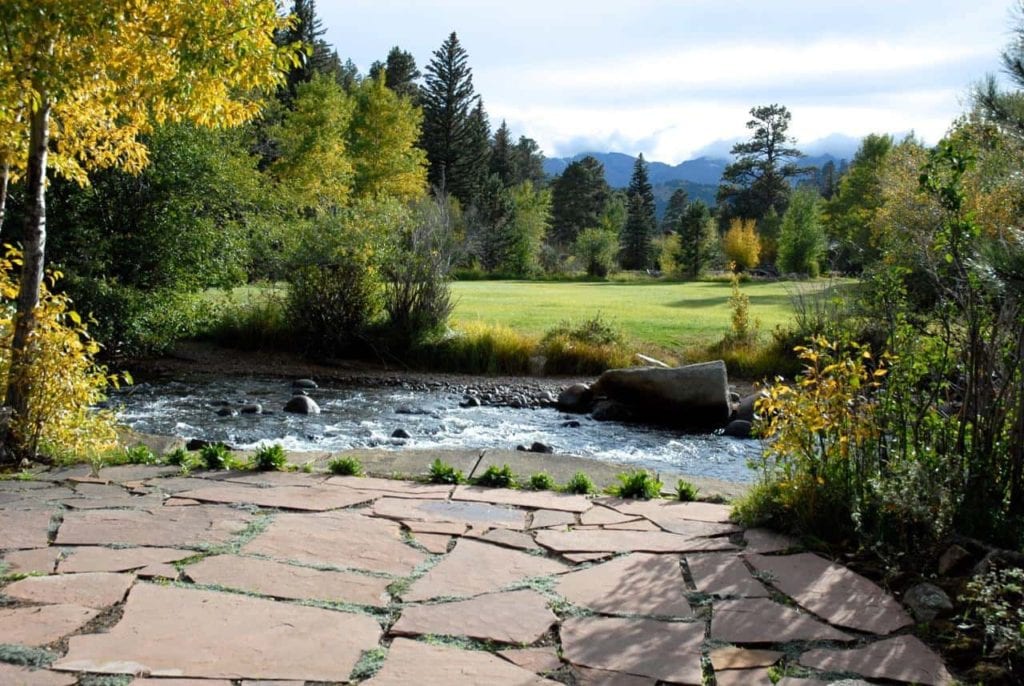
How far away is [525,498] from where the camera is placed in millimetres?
4836

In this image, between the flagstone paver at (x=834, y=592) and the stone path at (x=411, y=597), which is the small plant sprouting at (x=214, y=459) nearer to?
the stone path at (x=411, y=597)

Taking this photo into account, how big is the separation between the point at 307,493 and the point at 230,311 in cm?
1143

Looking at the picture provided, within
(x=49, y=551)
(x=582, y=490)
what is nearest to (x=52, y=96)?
(x=49, y=551)

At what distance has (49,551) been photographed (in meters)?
3.50

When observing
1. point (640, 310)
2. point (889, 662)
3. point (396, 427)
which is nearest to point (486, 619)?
point (889, 662)

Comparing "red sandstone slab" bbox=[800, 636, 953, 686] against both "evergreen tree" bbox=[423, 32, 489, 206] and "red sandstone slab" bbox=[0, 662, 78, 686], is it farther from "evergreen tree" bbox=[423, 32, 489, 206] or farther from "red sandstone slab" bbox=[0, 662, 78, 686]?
"evergreen tree" bbox=[423, 32, 489, 206]

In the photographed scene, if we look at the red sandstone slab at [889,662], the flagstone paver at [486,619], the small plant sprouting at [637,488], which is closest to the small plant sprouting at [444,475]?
the small plant sprouting at [637,488]

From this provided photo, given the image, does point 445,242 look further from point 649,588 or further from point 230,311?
point 649,588

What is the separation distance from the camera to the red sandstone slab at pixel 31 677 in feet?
7.77

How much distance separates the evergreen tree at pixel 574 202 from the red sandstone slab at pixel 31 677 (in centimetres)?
5991

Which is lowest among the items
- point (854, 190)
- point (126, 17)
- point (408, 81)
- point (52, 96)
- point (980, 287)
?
point (980, 287)

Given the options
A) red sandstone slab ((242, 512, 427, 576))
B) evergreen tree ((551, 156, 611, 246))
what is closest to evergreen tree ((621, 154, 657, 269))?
evergreen tree ((551, 156, 611, 246))

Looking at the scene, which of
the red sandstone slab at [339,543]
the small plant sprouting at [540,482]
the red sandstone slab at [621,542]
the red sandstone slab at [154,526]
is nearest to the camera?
the red sandstone slab at [339,543]

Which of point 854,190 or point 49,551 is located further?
point 854,190
